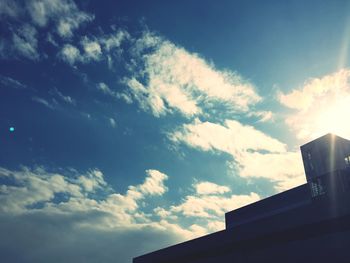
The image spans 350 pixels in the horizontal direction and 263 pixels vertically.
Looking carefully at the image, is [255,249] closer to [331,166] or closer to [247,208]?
[331,166]

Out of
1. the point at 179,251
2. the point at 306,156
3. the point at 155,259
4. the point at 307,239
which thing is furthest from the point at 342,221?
the point at 306,156

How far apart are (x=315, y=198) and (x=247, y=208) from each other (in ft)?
91.7

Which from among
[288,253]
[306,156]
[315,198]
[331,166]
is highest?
[306,156]

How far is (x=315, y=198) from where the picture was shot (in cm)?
3978

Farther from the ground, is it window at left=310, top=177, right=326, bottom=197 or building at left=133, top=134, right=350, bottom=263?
window at left=310, top=177, right=326, bottom=197

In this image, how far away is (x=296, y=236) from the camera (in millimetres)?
22719

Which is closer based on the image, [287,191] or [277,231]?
[277,231]

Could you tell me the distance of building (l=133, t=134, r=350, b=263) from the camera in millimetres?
20359

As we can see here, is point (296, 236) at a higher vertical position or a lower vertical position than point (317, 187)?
lower

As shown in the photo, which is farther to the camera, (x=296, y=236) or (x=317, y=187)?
(x=317, y=187)

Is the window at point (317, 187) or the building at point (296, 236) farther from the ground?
the window at point (317, 187)

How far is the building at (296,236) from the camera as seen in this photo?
20.4 m

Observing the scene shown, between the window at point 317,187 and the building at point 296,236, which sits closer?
the building at point 296,236

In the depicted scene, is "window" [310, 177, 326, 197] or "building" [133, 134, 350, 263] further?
"window" [310, 177, 326, 197]
